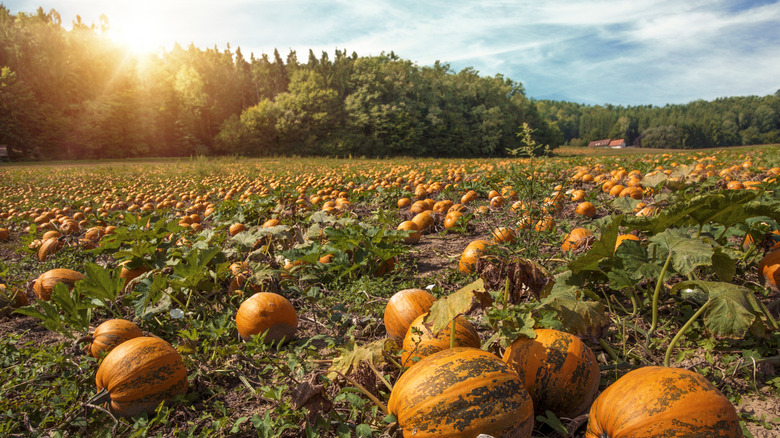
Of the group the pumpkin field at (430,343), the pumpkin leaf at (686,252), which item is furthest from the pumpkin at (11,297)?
the pumpkin leaf at (686,252)

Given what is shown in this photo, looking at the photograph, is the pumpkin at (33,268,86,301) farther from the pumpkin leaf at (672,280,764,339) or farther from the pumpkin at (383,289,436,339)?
the pumpkin leaf at (672,280,764,339)

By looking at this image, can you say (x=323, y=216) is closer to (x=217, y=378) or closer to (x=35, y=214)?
(x=217, y=378)

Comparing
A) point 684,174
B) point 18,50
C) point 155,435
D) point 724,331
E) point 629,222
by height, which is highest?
point 18,50

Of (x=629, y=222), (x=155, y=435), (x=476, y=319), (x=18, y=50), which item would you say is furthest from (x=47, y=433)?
(x=18, y=50)

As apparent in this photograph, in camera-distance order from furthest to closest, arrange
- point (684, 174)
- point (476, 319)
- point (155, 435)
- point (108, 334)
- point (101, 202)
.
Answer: point (101, 202)
point (684, 174)
point (476, 319)
point (108, 334)
point (155, 435)

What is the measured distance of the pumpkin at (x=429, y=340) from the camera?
1748 millimetres

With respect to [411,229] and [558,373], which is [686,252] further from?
[411,229]

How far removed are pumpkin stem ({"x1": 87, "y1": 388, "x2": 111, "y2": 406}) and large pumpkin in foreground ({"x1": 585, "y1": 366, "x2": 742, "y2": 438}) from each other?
2234 mm

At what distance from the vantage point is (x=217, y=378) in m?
2.30

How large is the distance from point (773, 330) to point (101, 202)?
39.7ft

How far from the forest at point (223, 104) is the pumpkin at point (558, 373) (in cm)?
3893

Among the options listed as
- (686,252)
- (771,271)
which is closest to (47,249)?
(686,252)

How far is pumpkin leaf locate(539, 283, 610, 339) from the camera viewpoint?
5.65ft

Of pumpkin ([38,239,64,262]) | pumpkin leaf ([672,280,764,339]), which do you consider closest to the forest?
pumpkin ([38,239,64,262])
